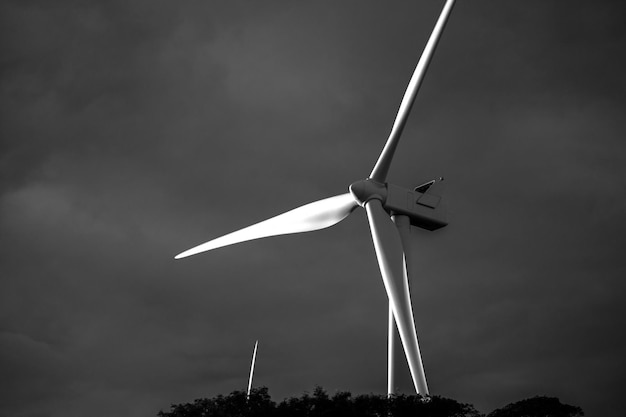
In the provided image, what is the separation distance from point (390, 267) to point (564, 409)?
4028 centimetres

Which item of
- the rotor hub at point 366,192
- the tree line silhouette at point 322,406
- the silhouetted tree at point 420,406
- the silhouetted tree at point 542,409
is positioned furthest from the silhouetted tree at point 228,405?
the silhouetted tree at point 542,409

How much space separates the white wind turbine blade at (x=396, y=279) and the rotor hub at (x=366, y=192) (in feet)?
1.34

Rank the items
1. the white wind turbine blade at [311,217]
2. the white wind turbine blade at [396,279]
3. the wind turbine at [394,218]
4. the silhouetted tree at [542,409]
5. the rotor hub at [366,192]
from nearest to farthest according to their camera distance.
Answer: the white wind turbine blade at [396,279] → the wind turbine at [394,218] → the rotor hub at [366,192] → the white wind turbine blade at [311,217] → the silhouetted tree at [542,409]

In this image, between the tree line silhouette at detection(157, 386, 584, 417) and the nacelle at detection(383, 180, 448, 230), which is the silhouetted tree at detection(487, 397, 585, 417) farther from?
the nacelle at detection(383, 180, 448, 230)

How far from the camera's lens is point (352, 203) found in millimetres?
52219

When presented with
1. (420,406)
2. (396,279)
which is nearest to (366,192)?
(396,279)

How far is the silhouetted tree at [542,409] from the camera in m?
72.6

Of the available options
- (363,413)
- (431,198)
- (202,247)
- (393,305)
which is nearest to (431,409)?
(363,413)

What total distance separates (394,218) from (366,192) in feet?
11.3

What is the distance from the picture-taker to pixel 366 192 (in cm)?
5016

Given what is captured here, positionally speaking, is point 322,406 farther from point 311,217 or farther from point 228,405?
point 311,217

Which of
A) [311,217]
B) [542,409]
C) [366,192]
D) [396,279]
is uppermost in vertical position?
[311,217]

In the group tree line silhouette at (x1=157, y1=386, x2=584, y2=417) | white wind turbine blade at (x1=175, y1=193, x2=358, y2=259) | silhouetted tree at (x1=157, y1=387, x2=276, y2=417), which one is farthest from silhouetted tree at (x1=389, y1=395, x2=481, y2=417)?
white wind turbine blade at (x1=175, y1=193, x2=358, y2=259)

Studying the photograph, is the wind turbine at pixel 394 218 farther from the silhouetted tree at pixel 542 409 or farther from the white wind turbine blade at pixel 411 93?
the silhouetted tree at pixel 542 409
